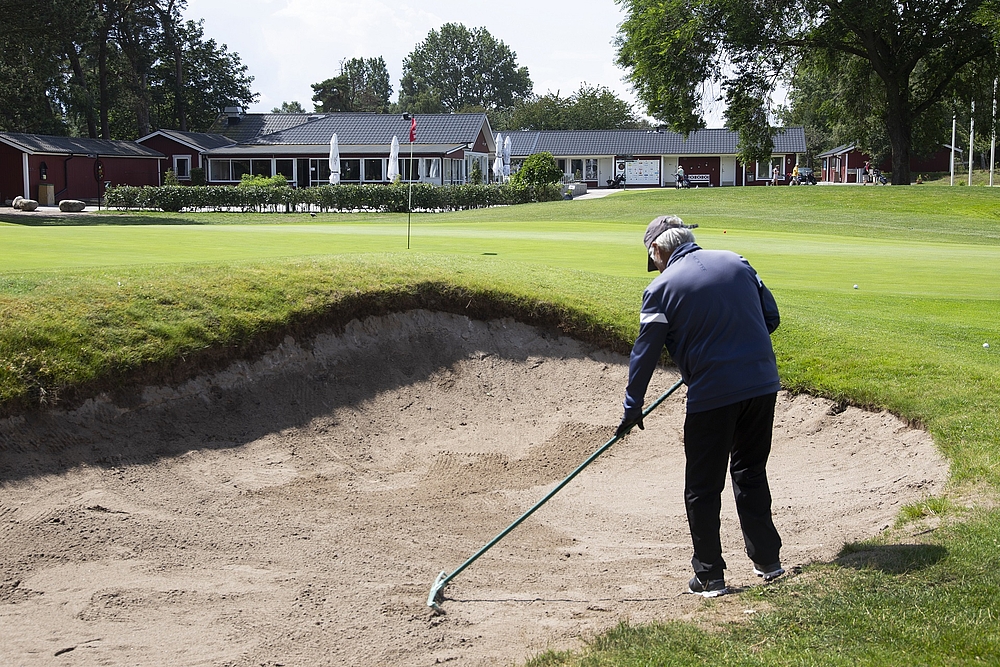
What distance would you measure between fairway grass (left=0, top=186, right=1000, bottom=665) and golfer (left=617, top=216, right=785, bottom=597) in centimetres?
44

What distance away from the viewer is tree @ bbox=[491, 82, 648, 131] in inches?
4833

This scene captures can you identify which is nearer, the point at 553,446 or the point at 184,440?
the point at 184,440

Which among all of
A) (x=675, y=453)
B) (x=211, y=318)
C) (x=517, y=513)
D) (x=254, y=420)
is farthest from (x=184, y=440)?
(x=675, y=453)

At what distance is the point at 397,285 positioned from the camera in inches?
432

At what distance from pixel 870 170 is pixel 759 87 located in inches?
1570

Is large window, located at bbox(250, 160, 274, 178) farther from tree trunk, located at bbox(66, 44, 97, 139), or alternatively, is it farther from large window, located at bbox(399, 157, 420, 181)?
tree trunk, located at bbox(66, 44, 97, 139)

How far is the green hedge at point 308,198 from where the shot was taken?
46594 mm

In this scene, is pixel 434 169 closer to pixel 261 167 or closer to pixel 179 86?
pixel 261 167

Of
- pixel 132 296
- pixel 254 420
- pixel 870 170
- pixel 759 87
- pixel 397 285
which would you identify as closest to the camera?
pixel 254 420

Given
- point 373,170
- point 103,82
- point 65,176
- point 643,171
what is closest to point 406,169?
point 373,170

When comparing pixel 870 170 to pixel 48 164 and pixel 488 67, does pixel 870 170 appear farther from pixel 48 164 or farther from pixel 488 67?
pixel 488 67

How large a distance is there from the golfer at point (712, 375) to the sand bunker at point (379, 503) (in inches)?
15.3

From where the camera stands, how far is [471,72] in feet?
581

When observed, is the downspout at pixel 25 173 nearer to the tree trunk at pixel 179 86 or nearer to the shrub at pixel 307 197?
the shrub at pixel 307 197
